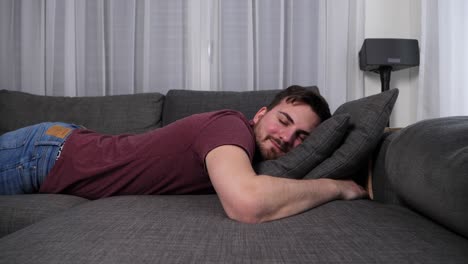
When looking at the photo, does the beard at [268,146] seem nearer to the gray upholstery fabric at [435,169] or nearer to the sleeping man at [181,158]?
the sleeping man at [181,158]

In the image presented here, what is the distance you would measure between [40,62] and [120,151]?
1835mm

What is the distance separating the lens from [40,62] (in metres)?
2.67

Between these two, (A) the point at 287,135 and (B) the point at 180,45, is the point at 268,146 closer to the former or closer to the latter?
(A) the point at 287,135

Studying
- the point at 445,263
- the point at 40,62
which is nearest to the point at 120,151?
the point at 445,263

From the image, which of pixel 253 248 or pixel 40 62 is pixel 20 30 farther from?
pixel 253 248

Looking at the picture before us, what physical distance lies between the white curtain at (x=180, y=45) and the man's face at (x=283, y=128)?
1318 millimetres

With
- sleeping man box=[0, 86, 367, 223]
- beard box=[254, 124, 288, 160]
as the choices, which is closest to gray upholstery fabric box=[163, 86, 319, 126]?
sleeping man box=[0, 86, 367, 223]

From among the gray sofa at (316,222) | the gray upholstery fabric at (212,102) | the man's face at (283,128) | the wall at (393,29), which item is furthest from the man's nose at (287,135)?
the wall at (393,29)

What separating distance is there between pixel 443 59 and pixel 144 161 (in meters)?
2.07

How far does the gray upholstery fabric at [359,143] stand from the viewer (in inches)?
47.0

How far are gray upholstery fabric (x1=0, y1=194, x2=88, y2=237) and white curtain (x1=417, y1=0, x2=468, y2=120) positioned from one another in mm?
2249

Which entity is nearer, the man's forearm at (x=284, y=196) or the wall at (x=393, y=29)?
the man's forearm at (x=284, y=196)

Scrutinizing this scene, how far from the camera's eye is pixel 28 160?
1.36 metres

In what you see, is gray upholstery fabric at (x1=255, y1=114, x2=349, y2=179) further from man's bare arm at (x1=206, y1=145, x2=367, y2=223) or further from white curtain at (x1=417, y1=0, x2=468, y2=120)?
white curtain at (x1=417, y1=0, x2=468, y2=120)
